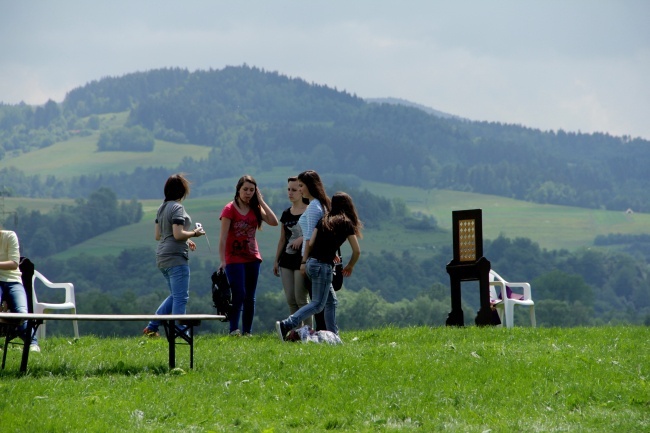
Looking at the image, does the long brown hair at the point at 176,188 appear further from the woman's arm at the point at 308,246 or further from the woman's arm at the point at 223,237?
the woman's arm at the point at 308,246

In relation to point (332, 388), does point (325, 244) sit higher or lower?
higher

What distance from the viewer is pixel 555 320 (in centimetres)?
10000

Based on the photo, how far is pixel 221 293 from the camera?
11.0 m

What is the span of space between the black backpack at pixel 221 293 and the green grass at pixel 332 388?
46cm

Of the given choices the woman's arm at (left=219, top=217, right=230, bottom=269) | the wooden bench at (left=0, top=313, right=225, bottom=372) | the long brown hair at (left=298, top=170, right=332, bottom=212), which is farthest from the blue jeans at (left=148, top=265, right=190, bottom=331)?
the wooden bench at (left=0, top=313, right=225, bottom=372)

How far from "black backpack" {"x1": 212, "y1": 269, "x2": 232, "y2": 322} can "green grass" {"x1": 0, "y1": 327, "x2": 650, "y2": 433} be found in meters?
0.46

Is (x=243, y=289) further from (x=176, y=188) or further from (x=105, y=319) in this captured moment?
(x=105, y=319)

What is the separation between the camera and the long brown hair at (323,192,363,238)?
10.6 m

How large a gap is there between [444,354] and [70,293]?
6049 mm

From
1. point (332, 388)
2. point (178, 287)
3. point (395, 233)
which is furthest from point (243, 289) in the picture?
point (395, 233)

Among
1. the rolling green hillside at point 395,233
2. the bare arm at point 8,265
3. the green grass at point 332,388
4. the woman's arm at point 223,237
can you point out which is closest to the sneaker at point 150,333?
the green grass at point 332,388

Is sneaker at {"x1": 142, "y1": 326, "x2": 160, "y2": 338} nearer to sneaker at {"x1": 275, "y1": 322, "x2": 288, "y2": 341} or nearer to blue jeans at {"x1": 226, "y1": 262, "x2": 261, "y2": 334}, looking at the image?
blue jeans at {"x1": 226, "y1": 262, "x2": 261, "y2": 334}

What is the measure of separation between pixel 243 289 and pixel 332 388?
3412mm

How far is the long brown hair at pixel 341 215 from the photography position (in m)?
10.6
